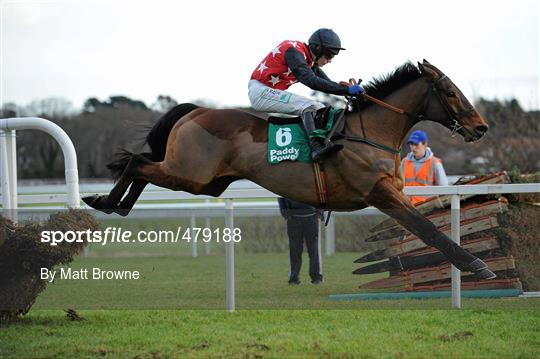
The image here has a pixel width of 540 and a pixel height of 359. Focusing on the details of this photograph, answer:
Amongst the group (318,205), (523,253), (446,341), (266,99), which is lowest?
(446,341)

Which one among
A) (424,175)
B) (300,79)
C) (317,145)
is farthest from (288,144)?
(424,175)

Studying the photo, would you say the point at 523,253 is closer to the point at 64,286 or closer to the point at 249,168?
the point at 249,168

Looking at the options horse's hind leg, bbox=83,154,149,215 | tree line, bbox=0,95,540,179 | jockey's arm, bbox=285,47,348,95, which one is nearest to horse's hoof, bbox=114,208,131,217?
horse's hind leg, bbox=83,154,149,215

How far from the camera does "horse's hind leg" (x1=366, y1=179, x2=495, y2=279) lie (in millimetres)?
6336

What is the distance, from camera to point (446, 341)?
586 cm

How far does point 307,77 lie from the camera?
6402 mm

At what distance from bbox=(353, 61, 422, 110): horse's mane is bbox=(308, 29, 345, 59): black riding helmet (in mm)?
439

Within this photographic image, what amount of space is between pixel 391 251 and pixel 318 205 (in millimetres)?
1266

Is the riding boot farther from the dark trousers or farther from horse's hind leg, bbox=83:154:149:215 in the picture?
horse's hind leg, bbox=83:154:149:215

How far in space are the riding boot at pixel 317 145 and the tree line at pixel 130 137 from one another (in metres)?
18.1

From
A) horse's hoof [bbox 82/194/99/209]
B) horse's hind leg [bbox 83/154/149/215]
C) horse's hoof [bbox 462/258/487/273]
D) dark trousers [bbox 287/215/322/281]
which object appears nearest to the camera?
horse's hoof [bbox 462/258/487/273]

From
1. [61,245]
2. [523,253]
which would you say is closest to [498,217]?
[523,253]

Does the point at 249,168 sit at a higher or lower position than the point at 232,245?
higher

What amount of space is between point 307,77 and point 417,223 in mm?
1452
